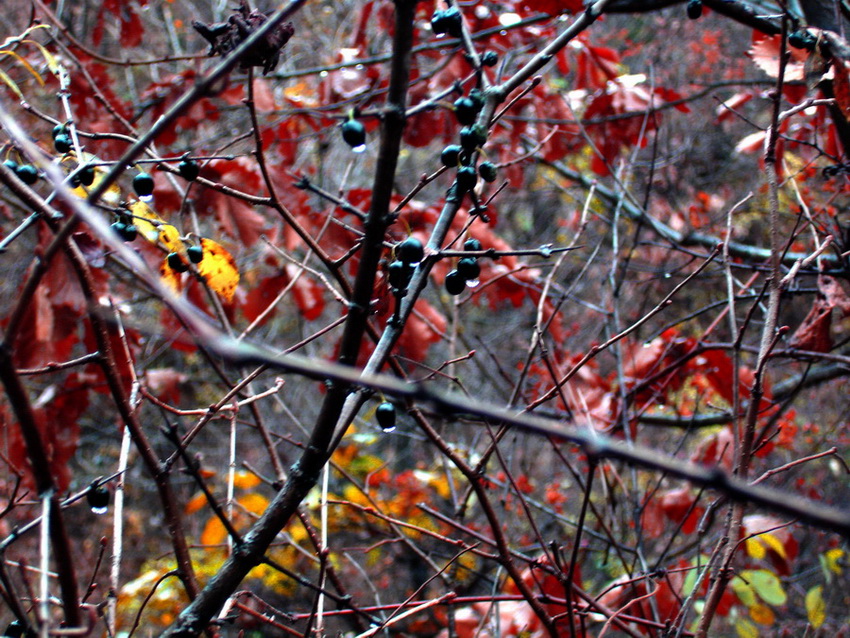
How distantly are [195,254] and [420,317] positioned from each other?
36.4 inches

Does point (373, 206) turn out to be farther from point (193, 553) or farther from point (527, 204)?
point (527, 204)

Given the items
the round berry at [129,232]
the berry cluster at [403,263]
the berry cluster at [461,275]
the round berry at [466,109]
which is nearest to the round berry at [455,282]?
the berry cluster at [461,275]

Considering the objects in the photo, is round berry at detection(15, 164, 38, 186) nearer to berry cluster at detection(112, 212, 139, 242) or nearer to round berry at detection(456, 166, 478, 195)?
berry cluster at detection(112, 212, 139, 242)

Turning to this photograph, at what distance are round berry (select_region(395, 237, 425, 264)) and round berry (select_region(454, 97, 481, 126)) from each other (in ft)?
0.52

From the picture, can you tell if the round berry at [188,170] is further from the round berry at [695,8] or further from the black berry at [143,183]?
the round berry at [695,8]

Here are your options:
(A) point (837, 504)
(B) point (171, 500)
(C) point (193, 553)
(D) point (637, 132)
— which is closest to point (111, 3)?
(D) point (637, 132)

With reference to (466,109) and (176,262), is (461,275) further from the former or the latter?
(176,262)

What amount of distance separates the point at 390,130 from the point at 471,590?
342 centimetres

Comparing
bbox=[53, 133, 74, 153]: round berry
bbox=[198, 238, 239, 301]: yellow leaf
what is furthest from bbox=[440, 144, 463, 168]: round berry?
bbox=[53, 133, 74, 153]: round berry

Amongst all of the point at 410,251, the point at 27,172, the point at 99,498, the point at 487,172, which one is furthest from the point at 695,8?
the point at 99,498

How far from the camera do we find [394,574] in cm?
457

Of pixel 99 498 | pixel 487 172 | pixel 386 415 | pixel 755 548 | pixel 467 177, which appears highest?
pixel 487 172

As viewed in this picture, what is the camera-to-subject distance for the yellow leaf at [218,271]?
117 centimetres

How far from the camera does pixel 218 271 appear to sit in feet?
3.90
